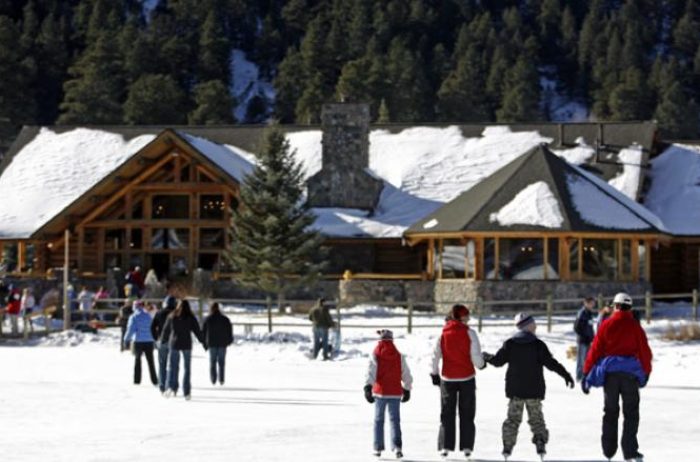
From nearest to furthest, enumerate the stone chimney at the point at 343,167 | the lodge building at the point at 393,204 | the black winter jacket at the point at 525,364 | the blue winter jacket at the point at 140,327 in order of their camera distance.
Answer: the black winter jacket at the point at 525,364 < the blue winter jacket at the point at 140,327 < the lodge building at the point at 393,204 < the stone chimney at the point at 343,167

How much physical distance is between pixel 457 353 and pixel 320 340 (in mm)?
15257

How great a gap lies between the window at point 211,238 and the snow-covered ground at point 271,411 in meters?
13.8

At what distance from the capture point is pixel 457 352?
44.9 feet

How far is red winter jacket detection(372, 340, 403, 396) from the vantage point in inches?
548

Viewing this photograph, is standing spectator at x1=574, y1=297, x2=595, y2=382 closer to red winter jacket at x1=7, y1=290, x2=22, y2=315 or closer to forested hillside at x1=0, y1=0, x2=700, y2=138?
red winter jacket at x1=7, y1=290, x2=22, y2=315

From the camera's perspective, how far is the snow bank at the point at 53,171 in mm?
44688

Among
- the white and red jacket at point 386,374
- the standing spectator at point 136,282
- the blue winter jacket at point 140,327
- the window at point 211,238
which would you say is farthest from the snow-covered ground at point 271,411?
the window at point 211,238

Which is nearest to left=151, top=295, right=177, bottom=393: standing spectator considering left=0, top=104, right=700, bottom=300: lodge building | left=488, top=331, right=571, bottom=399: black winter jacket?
left=488, top=331, right=571, bottom=399: black winter jacket

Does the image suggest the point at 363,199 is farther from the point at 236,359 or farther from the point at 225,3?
the point at 225,3

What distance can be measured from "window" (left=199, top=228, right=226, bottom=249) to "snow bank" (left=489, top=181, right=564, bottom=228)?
31.8 feet

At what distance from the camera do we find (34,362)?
27328 mm

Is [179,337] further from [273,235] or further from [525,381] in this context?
[273,235]

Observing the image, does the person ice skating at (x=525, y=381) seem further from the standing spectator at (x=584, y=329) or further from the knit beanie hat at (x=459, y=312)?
the standing spectator at (x=584, y=329)

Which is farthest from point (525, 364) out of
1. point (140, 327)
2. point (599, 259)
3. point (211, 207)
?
point (211, 207)
